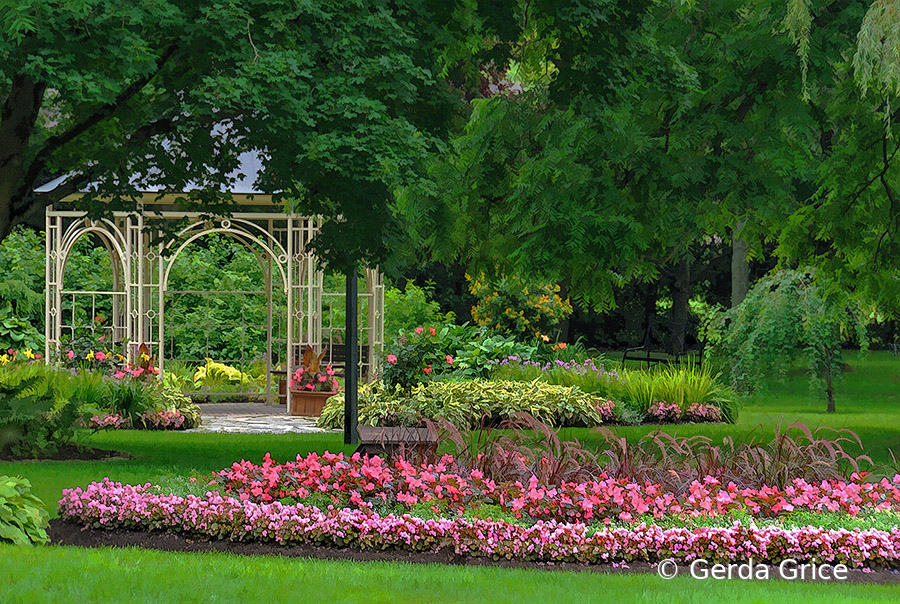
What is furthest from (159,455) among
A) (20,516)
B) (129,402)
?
(20,516)

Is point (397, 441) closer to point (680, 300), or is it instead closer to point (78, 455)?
point (78, 455)

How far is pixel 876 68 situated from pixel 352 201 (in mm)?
4416

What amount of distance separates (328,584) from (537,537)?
1586mm

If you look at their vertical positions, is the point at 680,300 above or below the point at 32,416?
above

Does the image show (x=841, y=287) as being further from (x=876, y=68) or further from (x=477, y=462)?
(x=477, y=462)

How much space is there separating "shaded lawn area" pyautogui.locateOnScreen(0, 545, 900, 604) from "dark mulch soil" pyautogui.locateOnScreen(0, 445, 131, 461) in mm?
4653

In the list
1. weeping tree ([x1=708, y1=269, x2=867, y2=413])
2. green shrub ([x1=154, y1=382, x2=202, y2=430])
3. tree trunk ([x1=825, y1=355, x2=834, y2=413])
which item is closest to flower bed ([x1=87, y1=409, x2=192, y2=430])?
green shrub ([x1=154, y1=382, x2=202, y2=430])

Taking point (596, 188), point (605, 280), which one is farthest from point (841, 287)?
point (596, 188)

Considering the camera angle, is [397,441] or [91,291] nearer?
[397,441]

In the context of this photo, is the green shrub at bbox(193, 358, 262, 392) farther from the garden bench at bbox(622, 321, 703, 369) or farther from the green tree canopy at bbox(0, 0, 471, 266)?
the green tree canopy at bbox(0, 0, 471, 266)

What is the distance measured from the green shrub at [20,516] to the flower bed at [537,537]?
840 mm

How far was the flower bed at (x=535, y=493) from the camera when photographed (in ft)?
23.2

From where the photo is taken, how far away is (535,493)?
7059mm

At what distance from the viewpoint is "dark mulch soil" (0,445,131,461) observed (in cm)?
1083
